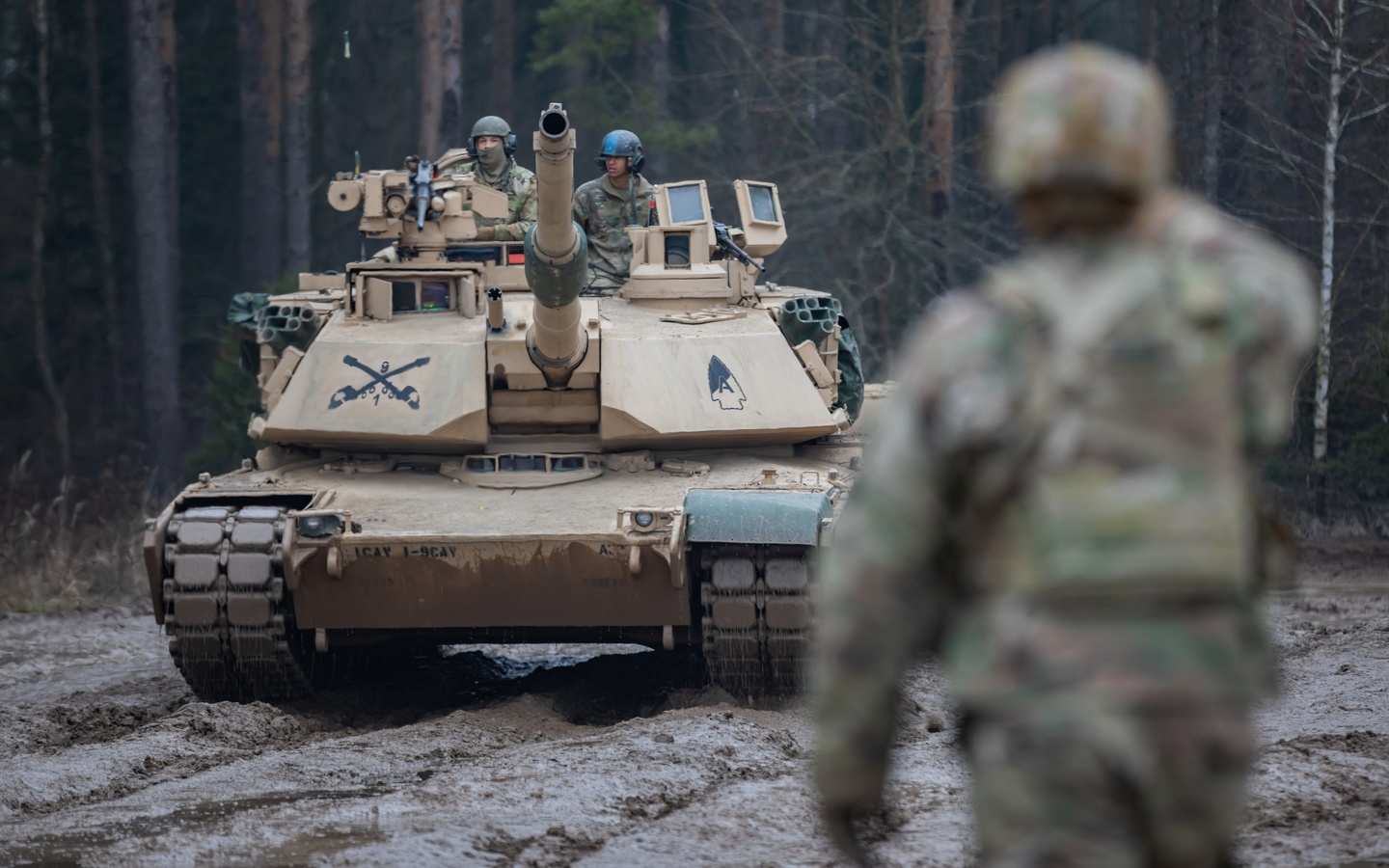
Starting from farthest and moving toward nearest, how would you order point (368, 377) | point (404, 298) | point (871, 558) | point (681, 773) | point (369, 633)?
point (404, 298) < point (368, 377) < point (369, 633) < point (681, 773) < point (871, 558)

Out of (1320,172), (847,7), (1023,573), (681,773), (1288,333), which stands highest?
(847,7)

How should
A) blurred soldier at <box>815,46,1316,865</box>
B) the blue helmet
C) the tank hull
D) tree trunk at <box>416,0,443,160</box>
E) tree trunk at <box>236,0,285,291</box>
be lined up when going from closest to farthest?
blurred soldier at <box>815,46,1316,865</box> < the tank hull < the blue helmet < tree trunk at <box>416,0,443,160</box> < tree trunk at <box>236,0,285,291</box>

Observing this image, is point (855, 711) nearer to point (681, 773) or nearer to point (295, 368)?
point (681, 773)

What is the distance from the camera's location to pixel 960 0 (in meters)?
25.8

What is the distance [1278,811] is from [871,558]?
3633mm

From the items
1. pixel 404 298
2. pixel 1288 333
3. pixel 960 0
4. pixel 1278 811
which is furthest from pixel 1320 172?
pixel 1288 333

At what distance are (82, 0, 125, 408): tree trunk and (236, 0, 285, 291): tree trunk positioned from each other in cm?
246

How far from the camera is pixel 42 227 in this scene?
2378 centimetres

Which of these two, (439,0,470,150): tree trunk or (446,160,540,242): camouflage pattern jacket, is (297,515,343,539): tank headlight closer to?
(446,160,540,242): camouflage pattern jacket

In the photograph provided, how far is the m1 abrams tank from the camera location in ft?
27.3

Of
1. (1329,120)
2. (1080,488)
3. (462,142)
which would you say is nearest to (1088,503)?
(1080,488)

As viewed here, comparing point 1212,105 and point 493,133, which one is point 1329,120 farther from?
point 493,133

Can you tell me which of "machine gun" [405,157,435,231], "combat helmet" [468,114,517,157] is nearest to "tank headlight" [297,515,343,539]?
"machine gun" [405,157,435,231]

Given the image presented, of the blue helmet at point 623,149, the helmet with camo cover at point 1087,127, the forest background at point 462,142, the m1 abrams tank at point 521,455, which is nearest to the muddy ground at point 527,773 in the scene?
the m1 abrams tank at point 521,455
